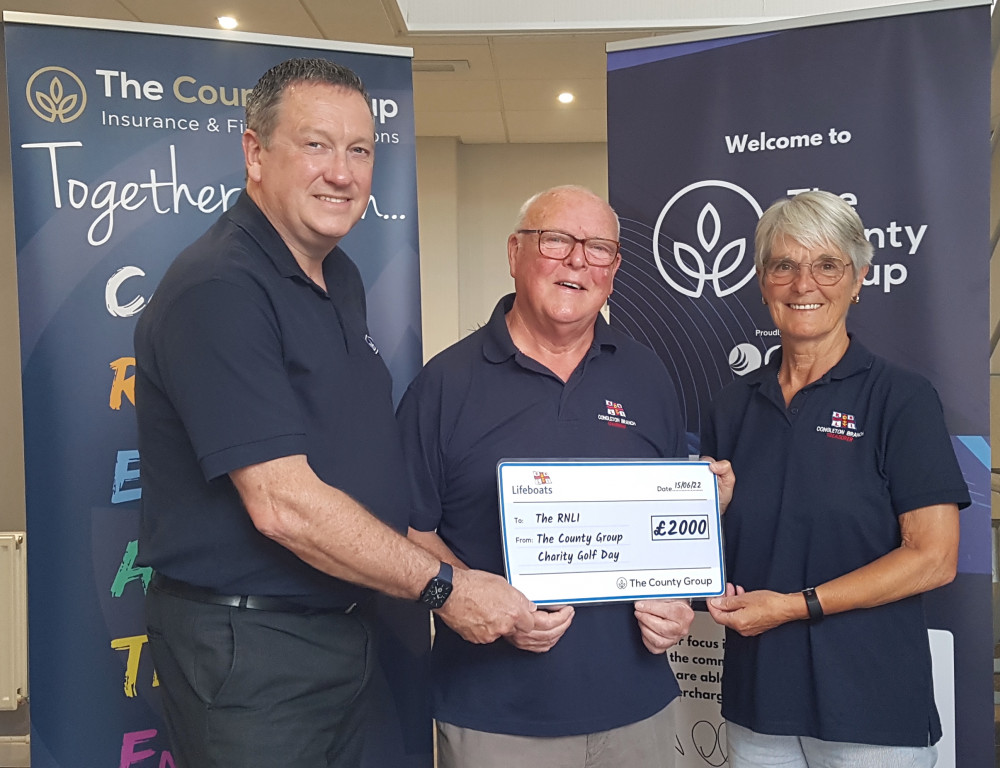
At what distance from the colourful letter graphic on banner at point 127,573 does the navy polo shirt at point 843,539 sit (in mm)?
1647

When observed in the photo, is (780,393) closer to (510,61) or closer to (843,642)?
(843,642)

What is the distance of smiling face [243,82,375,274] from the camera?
166 centimetres

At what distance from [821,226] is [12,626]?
4033mm

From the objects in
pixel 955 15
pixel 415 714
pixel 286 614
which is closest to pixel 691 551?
pixel 286 614

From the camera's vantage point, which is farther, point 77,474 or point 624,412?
point 77,474

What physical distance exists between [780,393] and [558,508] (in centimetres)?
61

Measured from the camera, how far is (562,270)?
191 cm

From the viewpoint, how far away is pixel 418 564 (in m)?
1.55

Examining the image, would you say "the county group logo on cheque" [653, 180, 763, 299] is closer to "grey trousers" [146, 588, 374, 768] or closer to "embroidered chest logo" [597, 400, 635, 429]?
"embroidered chest logo" [597, 400, 635, 429]

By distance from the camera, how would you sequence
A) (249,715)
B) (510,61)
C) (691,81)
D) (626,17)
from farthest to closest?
(510,61)
(626,17)
(691,81)
(249,715)

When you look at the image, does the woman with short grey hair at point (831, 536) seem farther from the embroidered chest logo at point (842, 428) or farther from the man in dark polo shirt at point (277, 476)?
the man in dark polo shirt at point (277, 476)

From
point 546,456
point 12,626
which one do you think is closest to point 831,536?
point 546,456

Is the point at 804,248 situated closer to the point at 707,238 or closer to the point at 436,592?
the point at 707,238

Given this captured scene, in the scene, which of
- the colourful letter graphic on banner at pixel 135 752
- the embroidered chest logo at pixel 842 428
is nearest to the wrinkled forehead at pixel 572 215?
the embroidered chest logo at pixel 842 428
